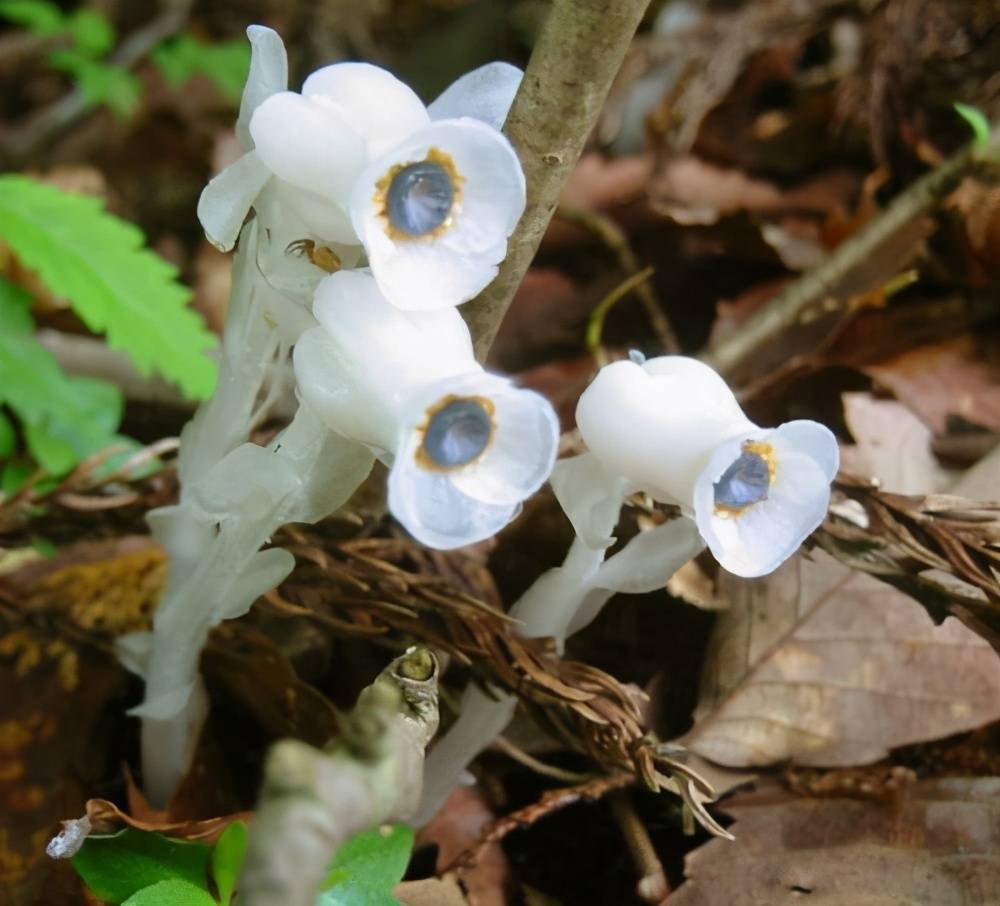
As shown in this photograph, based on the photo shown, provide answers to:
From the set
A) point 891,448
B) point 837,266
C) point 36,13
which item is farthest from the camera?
point 36,13

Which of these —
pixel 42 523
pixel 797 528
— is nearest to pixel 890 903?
pixel 797 528

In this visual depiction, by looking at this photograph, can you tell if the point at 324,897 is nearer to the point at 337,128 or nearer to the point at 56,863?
the point at 56,863

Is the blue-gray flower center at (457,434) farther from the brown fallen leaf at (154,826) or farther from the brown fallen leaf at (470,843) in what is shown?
the brown fallen leaf at (470,843)

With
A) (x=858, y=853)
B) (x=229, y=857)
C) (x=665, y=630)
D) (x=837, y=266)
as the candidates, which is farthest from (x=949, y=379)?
(x=229, y=857)

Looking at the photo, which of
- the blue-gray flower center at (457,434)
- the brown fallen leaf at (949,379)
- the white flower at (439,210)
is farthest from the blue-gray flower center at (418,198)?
the brown fallen leaf at (949,379)

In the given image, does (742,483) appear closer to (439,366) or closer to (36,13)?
(439,366)

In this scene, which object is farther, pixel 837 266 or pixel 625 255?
pixel 625 255

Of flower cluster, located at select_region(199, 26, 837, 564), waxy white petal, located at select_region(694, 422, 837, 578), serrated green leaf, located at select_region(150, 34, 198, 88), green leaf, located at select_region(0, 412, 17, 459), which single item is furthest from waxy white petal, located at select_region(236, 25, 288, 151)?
serrated green leaf, located at select_region(150, 34, 198, 88)
